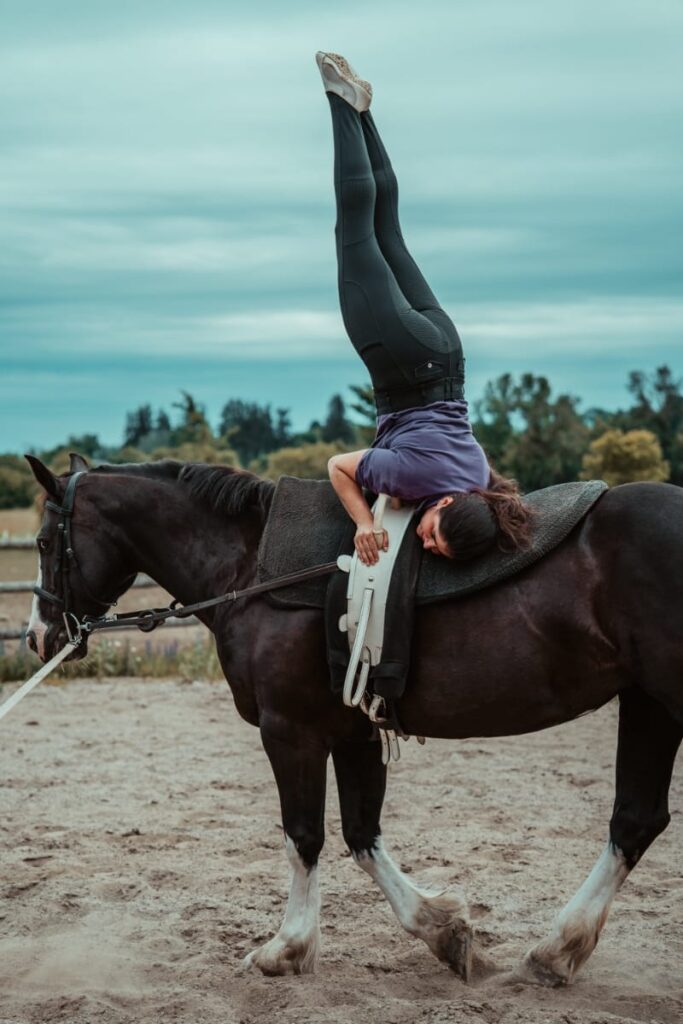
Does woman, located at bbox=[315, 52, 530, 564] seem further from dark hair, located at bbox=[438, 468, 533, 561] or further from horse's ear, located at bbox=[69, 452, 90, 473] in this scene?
horse's ear, located at bbox=[69, 452, 90, 473]

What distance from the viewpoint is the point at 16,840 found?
19.3 ft

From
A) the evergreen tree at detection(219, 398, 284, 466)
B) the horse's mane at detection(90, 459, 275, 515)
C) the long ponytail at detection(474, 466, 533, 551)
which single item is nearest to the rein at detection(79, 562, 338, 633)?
the horse's mane at detection(90, 459, 275, 515)

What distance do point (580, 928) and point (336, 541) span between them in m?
1.63

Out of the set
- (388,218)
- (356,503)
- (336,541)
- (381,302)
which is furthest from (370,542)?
(388,218)

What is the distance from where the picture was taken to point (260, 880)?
528cm

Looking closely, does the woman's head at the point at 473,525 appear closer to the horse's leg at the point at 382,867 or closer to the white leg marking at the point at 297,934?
the horse's leg at the point at 382,867

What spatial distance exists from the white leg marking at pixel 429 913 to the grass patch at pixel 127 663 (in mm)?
5923

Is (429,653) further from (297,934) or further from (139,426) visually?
(139,426)

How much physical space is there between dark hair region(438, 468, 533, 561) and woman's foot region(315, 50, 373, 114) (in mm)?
1499

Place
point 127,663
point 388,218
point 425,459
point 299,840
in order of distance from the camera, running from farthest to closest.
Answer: point 127,663 → point 388,218 → point 299,840 → point 425,459

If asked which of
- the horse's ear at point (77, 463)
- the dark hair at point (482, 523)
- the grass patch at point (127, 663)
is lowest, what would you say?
the grass patch at point (127, 663)

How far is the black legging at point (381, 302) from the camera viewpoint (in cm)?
393

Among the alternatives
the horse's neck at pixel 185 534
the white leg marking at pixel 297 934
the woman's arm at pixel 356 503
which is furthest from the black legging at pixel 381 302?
the white leg marking at pixel 297 934

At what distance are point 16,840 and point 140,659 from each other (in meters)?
4.76
